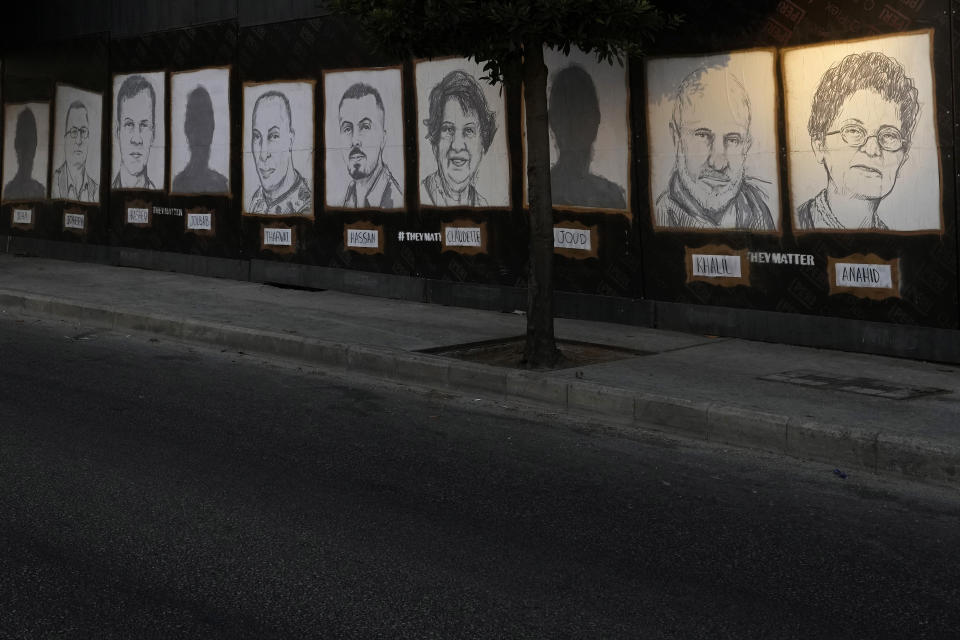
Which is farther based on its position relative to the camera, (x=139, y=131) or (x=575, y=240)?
(x=139, y=131)

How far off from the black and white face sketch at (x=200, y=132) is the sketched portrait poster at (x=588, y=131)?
524 centimetres

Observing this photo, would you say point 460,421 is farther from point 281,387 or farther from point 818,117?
point 818,117

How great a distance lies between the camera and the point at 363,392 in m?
8.91

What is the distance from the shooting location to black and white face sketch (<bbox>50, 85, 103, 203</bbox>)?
56.0ft

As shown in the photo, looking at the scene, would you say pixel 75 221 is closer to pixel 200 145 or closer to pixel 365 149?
pixel 200 145

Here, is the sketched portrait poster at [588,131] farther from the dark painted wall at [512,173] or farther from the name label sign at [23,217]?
the name label sign at [23,217]

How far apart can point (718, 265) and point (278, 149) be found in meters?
6.16

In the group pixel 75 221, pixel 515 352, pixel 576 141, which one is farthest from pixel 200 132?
pixel 515 352

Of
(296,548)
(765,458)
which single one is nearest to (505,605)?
(296,548)

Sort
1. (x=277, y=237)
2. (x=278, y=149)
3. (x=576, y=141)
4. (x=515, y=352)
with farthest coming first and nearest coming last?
(x=277, y=237)
(x=278, y=149)
(x=576, y=141)
(x=515, y=352)

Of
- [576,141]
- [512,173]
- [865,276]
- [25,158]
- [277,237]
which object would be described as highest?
[25,158]

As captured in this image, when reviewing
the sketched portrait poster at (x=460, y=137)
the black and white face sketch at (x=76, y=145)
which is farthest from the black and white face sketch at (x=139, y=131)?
the sketched portrait poster at (x=460, y=137)

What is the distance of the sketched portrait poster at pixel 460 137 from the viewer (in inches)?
482

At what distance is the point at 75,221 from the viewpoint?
17516 mm
